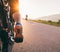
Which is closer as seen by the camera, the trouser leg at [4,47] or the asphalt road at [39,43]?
the trouser leg at [4,47]

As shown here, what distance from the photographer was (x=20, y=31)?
15.0 feet

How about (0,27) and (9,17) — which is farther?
(9,17)

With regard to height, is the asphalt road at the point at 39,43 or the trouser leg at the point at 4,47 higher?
the trouser leg at the point at 4,47

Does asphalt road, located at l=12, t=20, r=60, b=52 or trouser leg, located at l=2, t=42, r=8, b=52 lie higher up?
trouser leg, located at l=2, t=42, r=8, b=52

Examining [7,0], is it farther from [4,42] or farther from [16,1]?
[4,42]

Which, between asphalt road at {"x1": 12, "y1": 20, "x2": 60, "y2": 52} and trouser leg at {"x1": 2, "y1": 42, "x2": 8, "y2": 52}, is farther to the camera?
asphalt road at {"x1": 12, "y1": 20, "x2": 60, "y2": 52}

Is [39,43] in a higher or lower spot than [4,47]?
lower

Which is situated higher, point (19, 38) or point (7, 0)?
point (7, 0)

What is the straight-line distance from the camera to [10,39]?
475cm

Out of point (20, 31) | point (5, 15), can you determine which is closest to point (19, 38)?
point (20, 31)

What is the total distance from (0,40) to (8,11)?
482mm

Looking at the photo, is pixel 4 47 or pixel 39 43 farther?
pixel 39 43

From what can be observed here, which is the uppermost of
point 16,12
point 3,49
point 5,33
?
point 16,12

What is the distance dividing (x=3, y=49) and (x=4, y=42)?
18cm
